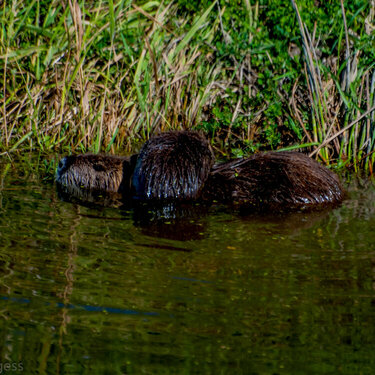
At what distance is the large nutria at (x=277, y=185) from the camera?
5.40 metres

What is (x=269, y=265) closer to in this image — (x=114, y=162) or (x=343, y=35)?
(x=114, y=162)

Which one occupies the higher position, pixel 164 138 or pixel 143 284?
pixel 164 138

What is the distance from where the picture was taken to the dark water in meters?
2.89

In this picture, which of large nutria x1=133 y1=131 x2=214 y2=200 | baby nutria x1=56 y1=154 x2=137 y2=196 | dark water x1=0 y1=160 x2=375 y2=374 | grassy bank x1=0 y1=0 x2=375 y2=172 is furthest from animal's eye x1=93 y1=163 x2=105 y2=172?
dark water x1=0 y1=160 x2=375 y2=374

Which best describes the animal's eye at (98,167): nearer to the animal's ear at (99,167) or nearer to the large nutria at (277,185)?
the animal's ear at (99,167)

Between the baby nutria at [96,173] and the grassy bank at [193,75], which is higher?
the grassy bank at [193,75]

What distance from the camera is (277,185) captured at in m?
5.41

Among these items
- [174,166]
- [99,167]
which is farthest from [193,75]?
[174,166]

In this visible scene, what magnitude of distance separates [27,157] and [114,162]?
1036 millimetres

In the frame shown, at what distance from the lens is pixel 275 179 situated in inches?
213

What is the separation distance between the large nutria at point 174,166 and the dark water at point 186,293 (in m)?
0.46

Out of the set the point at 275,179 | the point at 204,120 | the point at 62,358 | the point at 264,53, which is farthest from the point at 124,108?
the point at 62,358

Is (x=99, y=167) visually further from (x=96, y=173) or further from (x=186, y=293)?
(x=186, y=293)

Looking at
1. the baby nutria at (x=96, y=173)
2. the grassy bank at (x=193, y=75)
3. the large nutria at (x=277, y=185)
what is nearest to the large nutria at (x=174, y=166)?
the large nutria at (x=277, y=185)
